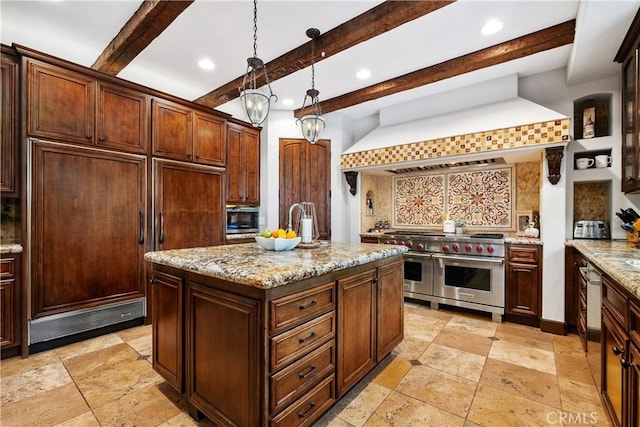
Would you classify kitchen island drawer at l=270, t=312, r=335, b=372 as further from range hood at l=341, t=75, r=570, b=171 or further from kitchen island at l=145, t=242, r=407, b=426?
range hood at l=341, t=75, r=570, b=171

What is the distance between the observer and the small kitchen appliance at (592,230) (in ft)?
9.53

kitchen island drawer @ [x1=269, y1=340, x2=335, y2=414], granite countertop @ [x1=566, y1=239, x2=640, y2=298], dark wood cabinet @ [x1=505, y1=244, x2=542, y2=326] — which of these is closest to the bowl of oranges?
kitchen island drawer @ [x1=269, y1=340, x2=335, y2=414]

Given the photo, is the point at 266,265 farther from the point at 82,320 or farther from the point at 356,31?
the point at 82,320

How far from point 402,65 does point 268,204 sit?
8.57 feet

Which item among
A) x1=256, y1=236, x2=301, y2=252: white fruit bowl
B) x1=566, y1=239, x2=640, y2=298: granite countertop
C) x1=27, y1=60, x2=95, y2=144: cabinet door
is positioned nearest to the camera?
x1=566, y1=239, x2=640, y2=298: granite countertop

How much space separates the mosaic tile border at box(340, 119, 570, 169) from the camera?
2861 millimetres

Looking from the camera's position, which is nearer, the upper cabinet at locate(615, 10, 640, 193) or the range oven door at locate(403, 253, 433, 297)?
the upper cabinet at locate(615, 10, 640, 193)

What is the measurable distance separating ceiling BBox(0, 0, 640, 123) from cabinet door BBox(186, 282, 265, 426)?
2.23 meters

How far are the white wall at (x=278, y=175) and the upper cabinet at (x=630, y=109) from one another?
2940 millimetres

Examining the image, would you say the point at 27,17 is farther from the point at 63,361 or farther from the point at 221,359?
the point at 221,359

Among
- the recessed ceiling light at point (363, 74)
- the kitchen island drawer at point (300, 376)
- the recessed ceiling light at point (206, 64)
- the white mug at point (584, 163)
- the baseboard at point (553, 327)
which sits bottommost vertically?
the baseboard at point (553, 327)

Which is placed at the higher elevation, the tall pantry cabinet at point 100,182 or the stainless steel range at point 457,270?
the tall pantry cabinet at point 100,182

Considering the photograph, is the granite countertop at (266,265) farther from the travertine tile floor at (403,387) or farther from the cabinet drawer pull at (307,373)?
the travertine tile floor at (403,387)

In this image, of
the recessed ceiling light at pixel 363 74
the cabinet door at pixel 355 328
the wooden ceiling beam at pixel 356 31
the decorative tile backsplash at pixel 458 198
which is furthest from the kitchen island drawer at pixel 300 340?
the decorative tile backsplash at pixel 458 198
